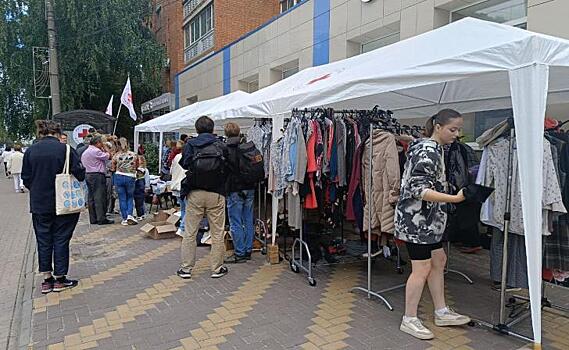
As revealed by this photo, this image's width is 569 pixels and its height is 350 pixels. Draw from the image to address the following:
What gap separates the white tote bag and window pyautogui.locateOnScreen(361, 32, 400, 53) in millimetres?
7295

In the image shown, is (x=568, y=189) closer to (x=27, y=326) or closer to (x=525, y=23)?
(x=525, y=23)

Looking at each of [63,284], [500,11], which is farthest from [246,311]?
[500,11]

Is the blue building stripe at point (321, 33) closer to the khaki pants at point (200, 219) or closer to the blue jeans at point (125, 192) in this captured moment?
the blue jeans at point (125, 192)

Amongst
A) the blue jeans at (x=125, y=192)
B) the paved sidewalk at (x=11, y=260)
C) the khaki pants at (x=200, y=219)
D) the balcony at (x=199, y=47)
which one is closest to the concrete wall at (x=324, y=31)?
the balcony at (x=199, y=47)

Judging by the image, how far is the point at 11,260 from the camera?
20.8 ft

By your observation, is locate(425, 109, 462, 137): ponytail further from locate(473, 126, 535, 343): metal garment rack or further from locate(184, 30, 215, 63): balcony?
locate(184, 30, 215, 63): balcony

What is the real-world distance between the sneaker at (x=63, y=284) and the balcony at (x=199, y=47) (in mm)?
15814

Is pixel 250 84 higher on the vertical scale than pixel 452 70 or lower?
higher

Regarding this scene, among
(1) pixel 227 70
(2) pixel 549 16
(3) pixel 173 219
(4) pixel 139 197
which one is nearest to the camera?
(2) pixel 549 16

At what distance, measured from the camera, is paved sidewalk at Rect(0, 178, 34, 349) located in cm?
406

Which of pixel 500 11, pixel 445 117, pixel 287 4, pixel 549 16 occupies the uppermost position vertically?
pixel 287 4

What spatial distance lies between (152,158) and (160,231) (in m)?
9.62

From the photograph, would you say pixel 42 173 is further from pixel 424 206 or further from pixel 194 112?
pixel 194 112

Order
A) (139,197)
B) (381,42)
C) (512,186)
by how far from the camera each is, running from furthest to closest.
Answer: (381,42)
(139,197)
(512,186)
